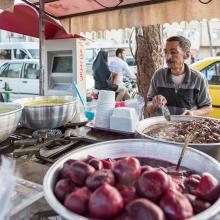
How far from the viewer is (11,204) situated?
90cm

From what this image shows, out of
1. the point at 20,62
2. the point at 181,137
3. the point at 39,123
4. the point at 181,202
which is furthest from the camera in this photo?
the point at 20,62

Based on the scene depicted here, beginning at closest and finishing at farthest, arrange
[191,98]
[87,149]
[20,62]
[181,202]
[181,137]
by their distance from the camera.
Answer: [181,202], [87,149], [181,137], [191,98], [20,62]

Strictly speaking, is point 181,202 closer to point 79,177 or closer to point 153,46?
point 79,177

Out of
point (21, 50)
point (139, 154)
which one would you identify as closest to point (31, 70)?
point (21, 50)

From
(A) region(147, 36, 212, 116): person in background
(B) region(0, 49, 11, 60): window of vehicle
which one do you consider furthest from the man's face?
(B) region(0, 49, 11, 60): window of vehicle

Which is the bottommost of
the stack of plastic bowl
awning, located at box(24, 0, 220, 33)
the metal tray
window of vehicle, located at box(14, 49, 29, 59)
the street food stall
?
the metal tray

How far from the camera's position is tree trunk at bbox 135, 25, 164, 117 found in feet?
13.8

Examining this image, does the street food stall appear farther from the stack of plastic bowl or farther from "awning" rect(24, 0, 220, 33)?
"awning" rect(24, 0, 220, 33)

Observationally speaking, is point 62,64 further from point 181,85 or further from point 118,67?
point 118,67

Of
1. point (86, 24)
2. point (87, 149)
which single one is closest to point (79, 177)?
point (87, 149)

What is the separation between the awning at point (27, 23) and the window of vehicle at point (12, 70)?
637 cm

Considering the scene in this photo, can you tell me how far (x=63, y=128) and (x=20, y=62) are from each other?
348 inches

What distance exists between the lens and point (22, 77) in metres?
10.0

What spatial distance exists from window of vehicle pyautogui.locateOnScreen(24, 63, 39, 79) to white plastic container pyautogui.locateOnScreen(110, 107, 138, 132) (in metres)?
8.44
